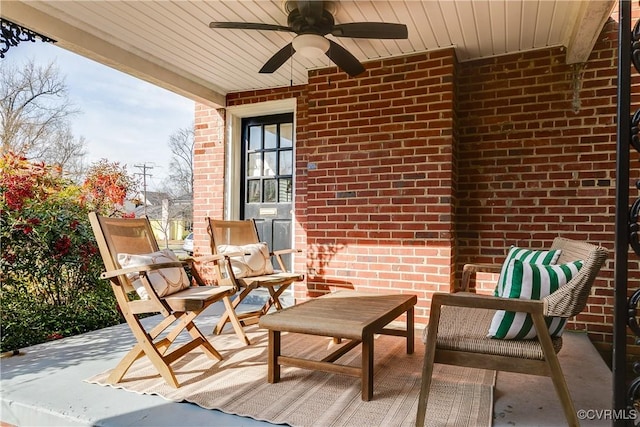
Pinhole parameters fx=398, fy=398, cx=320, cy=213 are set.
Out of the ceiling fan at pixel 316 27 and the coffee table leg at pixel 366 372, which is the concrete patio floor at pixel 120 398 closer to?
the coffee table leg at pixel 366 372

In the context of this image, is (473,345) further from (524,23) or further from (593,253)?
(524,23)

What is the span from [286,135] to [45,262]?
107 inches

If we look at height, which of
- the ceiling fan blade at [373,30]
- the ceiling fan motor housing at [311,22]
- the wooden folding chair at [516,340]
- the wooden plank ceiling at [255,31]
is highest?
the wooden plank ceiling at [255,31]

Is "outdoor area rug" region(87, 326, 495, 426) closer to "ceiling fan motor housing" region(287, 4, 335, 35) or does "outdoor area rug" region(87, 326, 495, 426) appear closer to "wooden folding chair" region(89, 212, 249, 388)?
"wooden folding chair" region(89, 212, 249, 388)

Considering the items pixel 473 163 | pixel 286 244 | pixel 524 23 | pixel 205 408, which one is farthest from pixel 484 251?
pixel 205 408

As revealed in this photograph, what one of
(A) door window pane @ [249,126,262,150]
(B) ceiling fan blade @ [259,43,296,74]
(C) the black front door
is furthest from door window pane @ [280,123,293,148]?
(B) ceiling fan blade @ [259,43,296,74]

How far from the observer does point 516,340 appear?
1714mm

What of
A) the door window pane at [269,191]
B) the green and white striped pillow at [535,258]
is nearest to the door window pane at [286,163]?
the door window pane at [269,191]

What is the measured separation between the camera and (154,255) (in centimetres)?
262

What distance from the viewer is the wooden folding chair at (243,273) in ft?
10.4

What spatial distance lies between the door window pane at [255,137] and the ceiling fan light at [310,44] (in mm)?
2178

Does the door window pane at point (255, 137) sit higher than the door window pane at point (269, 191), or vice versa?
the door window pane at point (255, 137)

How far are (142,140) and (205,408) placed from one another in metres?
11.1

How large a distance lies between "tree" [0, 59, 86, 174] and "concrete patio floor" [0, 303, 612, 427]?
18.2 feet
